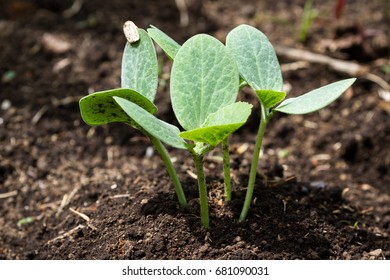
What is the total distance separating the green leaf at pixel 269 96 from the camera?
1.25m

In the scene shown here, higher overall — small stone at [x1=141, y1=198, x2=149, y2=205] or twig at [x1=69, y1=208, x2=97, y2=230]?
small stone at [x1=141, y1=198, x2=149, y2=205]

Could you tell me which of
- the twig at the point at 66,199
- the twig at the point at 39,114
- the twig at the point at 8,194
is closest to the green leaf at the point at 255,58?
the twig at the point at 66,199

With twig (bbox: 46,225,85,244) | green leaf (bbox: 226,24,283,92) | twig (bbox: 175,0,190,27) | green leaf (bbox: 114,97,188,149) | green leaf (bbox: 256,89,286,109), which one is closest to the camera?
green leaf (bbox: 114,97,188,149)

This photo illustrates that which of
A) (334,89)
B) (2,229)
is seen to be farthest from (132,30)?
(2,229)

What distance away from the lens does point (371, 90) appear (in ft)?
7.89

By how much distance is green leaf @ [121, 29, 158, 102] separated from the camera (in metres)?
1.35

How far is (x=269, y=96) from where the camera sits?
127 cm

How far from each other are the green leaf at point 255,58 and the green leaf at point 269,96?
6 centimetres

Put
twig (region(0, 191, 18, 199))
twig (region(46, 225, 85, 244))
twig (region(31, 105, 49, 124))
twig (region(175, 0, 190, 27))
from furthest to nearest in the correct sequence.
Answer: twig (region(175, 0, 190, 27))
twig (region(31, 105, 49, 124))
twig (region(0, 191, 18, 199))
twig (region(46, 225, 85, 244))

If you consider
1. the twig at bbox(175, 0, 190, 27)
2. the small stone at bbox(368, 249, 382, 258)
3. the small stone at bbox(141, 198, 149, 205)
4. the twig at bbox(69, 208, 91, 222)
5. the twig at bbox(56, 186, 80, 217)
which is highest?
the twig at bbox(175, 0, 190, 27)

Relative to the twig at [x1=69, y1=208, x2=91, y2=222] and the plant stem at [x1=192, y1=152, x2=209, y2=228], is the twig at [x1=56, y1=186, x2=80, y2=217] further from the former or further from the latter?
the plant stem at [x1=192, y1=152, x2=209, y2=228]

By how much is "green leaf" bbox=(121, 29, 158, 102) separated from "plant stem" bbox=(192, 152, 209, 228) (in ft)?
0.57

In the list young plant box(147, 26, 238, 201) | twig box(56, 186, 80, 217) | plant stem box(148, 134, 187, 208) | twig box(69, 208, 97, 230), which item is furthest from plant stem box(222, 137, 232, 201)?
twig box(56, 186, 80, 217)

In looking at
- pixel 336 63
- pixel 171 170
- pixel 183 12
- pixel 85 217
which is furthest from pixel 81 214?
pixel 183 12
